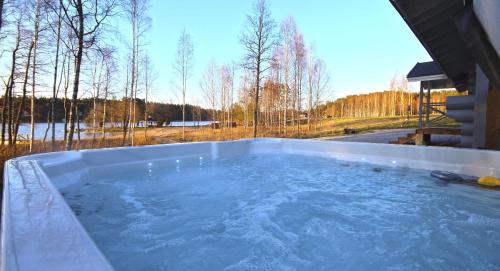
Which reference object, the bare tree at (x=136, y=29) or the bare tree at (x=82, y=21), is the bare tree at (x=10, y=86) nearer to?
the bare tree at (x=82, y=21)

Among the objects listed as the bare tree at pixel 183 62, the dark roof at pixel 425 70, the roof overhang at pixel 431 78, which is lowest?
the roof overhang at pixel 431 78

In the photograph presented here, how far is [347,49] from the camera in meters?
13.2

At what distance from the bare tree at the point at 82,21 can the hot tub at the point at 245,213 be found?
278cm

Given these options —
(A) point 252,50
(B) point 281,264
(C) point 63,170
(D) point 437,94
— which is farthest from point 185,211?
(D) point 437,94

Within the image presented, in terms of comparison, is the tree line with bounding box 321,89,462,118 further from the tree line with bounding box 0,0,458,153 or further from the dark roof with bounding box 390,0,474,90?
the dark roof with bounding box 390,0,474,90

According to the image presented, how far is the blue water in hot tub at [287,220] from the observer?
1.50m

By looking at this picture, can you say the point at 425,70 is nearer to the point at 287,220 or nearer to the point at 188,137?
the point at 287,220

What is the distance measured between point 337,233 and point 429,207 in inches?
43.4

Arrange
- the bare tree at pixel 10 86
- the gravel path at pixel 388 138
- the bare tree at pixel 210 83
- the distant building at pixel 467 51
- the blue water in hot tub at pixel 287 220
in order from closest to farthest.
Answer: the blue water in hot tub at pixel 287 220 → the distant building at pixel 467 51 → the gravel path at pixel 388 138 → the bare tree at pixel 10 86 → the bare tree at pixel 210 83

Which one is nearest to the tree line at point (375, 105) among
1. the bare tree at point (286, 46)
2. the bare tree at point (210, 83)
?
the bare tree at point (210, 83)

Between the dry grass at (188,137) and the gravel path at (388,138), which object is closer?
the gravel path at (388,138)

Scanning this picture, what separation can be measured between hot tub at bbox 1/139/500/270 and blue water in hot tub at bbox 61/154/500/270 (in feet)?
0.03

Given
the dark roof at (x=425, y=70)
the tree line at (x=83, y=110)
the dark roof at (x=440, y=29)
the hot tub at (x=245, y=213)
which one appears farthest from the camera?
the tree line at (x=83, y=110)

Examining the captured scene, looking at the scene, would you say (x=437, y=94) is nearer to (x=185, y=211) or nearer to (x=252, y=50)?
(x=252, y=50)
